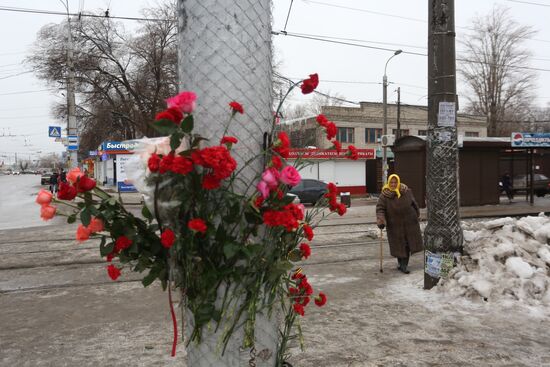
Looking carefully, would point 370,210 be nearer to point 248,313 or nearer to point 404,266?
point 404,266

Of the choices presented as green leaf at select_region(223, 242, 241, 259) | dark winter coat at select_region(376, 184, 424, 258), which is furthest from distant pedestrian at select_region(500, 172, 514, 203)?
green leaf at select_region(223, 242, 241, 259)

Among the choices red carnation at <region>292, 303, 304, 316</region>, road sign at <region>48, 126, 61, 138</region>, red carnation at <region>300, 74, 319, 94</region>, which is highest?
road sign at <region>48, 126, 61, 138</region>

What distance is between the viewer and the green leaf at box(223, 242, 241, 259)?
1.61 m

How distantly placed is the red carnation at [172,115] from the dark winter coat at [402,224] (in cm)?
597

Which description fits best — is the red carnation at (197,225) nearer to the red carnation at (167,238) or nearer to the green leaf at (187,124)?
the red carnation at (167,238)

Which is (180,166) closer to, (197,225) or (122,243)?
(197,225)

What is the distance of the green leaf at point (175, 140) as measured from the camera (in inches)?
58.7

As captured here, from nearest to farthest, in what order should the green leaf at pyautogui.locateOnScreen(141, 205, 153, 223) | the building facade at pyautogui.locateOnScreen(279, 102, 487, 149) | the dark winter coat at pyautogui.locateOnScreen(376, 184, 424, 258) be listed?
the green leaf at pyautogui.locateOnScreen(141, 205, 153, 223) → the dark winter coat at pyautogui.locateOnScreen(376, 184, 424, 258) → the building facade at pyautogui.locateOnScreen(279, 102, 487, 149)

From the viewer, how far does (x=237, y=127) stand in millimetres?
1761

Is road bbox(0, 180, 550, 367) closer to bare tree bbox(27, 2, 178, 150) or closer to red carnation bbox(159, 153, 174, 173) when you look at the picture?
red carnation bbox(159, 153, 174, 173)

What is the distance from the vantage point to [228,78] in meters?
1.75

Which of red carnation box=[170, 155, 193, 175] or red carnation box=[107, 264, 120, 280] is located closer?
red carnation box=[170, 155, 193, 175]

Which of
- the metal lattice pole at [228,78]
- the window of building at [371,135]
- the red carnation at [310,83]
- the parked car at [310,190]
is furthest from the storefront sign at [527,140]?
the window of building at [371,135]

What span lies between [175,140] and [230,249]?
0.44 metres
